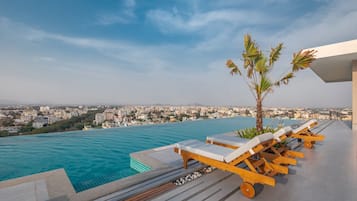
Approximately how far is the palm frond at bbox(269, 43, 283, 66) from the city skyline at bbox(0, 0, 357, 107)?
0.74 ft

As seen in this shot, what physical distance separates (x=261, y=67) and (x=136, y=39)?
913cm

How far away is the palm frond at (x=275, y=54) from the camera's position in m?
4.67

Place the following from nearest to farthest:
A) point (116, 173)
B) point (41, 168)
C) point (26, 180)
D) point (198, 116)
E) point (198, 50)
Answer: point (26, 180)
point (116, 173)
point (41, 168)
point (198, 50)
point (198, 116)

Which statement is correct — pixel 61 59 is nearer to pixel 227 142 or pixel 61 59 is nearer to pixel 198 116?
pixel 227 142

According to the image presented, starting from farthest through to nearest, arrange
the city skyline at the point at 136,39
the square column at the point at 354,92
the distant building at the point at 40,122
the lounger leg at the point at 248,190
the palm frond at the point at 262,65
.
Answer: the distant building at the point at 40,122 → the city skyline at the point at 136,39 → the square column at the point at 354,92 → the palm frond at the point at 262,65 → the lounger leg at the point at 248,190

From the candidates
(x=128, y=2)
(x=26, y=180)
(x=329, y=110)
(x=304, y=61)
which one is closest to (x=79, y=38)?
(x=128, y=2)

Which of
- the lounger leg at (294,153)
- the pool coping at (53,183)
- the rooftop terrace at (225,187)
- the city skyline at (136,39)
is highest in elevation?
the city skyline at (136,39)

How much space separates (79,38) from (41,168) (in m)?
7.15

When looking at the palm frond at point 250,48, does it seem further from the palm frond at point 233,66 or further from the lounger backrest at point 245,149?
the lounger backrest at point 245,149

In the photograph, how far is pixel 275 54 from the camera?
474 cm

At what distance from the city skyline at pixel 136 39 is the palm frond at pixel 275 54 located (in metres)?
0.23

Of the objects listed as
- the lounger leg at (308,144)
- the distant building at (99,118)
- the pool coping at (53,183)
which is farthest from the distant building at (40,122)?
the lounger leg at (308,144)

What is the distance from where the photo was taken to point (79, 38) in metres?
8.80

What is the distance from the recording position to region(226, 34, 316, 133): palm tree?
179 inches
